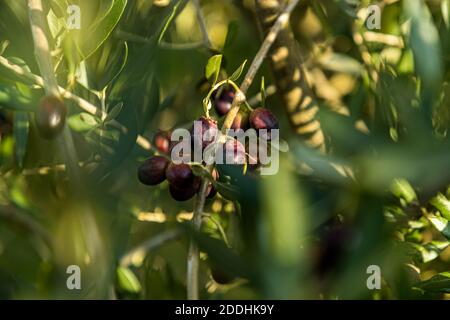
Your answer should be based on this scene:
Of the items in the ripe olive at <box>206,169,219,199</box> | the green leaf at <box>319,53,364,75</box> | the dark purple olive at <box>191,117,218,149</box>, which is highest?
the green leaf at <box>319,53,364,75</box>

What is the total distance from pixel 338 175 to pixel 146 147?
0.33m

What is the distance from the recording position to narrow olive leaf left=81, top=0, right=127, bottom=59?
0.85m

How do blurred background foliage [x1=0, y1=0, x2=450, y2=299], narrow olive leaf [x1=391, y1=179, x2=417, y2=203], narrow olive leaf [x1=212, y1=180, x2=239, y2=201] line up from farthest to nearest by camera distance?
1. narrow olive leaf [x1=391, y1=179, x2=417, y2=203]
2. narrow olive leaf [x1=212, y1=180, x2=239, y2=201]
3. blurred background foliage [x1=0, y1=0, x2=450, y2=299]

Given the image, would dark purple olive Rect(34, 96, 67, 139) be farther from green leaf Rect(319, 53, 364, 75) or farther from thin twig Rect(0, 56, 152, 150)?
green leaf Rect(319, 53, 364, 75)

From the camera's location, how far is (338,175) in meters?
0.83

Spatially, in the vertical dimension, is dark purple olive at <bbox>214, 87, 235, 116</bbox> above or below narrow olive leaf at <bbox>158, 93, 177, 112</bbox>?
below

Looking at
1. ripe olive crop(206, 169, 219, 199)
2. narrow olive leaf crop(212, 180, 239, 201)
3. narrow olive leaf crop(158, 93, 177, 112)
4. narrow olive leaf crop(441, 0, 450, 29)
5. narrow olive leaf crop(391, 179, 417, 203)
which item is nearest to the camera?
narrow olive leaf crop(212, 180, 239, 201)

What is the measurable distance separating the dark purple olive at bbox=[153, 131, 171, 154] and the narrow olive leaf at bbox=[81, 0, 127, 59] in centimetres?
21

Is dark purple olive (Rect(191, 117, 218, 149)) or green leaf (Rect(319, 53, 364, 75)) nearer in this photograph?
dark purple olive (Rect(191, 117, 218, 149))

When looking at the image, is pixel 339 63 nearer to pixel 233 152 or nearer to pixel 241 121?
pixel 241 121

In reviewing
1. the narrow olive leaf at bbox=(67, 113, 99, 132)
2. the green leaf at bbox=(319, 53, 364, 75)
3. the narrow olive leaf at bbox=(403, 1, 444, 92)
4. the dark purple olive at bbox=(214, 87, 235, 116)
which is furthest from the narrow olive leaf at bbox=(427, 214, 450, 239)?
the green leaf at bbox=(319, 53, 364, 75)

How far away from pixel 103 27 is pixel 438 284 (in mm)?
449

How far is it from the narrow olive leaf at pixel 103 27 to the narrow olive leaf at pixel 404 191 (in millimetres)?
381

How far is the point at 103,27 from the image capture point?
34.5 inches
